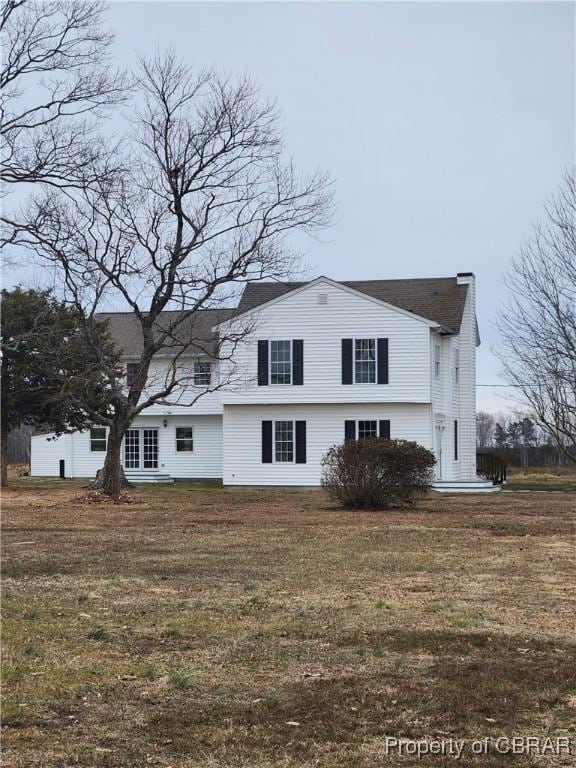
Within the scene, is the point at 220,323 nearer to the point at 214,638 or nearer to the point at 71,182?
the point at 71,182

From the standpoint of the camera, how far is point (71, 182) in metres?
20.7

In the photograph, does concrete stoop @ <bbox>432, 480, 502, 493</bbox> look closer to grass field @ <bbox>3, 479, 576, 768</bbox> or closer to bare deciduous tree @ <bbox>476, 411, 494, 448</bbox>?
grass field @ <bbox>3, 479, 576, 768</bbox>

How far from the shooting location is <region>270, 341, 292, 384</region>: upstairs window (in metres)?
31.2

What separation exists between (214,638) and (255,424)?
24443 mm

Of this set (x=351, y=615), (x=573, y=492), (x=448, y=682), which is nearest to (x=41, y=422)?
(x=573, y=492)

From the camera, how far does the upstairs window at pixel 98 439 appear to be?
37812 millimetres

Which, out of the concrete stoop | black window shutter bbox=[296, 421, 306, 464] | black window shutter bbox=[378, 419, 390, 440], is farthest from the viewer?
black window shutter bbox=[296, 421, 306, 464]

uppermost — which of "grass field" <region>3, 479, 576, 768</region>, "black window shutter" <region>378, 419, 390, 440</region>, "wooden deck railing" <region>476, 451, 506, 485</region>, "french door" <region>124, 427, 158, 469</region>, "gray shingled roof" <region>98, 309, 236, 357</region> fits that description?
"gray shingled roof" <region>98, 309, 236, 357</region>

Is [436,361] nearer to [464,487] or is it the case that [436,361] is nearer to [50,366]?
[464,487]

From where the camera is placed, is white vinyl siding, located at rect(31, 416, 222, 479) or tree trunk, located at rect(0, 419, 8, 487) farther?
white vinyl siding, located at rect(31, 416, 222, 479)

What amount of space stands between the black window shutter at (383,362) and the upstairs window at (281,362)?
2922 millimetres

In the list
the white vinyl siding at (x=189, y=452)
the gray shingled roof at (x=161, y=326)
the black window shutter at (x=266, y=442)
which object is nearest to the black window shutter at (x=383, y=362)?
the black window shutter at (x=266, y=442)

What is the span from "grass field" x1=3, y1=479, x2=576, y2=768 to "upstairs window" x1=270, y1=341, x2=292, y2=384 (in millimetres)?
16517

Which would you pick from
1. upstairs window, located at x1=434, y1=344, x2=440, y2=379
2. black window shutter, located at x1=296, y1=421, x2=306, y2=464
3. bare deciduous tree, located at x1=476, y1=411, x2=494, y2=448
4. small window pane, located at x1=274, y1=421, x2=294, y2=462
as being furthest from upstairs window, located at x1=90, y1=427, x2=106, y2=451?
bare deciduous tree, located at x1=476, y1=411, x2=494, y2=448
